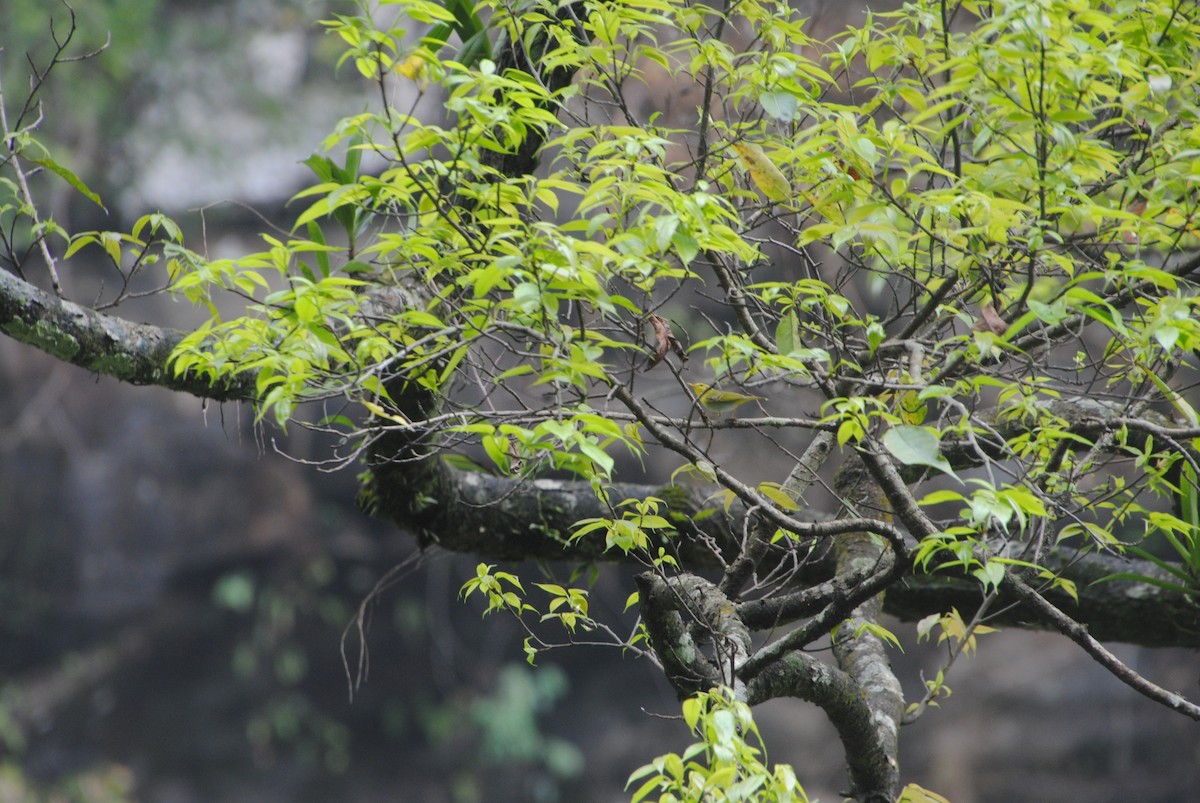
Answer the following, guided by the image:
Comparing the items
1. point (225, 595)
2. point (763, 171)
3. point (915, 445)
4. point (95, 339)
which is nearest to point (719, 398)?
point (763, 171)

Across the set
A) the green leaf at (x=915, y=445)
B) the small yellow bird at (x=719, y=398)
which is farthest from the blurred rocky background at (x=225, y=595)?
the green leaf at (x=915, y=445)

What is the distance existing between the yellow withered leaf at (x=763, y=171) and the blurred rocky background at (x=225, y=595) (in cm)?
451

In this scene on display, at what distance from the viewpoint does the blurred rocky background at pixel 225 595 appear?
19.6 ft

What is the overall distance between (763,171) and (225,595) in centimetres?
562

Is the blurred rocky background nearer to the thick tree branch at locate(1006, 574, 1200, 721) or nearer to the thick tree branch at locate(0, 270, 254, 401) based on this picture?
the thick tree branch at locate(0, 270, 254, 401)

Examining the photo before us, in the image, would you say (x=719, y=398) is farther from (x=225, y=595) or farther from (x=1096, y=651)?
(x=225, y=595)

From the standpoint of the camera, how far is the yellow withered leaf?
1.42 m

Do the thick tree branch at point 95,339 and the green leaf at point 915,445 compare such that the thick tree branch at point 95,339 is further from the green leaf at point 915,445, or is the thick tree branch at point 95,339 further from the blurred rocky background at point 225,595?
the blurred rocky background at point 225,595

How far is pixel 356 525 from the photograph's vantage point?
249 inches

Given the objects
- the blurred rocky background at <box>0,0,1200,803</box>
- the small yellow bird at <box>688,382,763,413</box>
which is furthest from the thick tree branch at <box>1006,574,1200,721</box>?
the blurred rocky background at <box>0,0,1200,803</box>

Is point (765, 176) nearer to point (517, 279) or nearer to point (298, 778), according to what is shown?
point (517, 279)

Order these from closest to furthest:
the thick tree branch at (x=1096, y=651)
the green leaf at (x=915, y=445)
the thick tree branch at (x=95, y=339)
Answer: the green leaf at (x=915, y=445)
the thick tree branch at (x=1096, y=651)
the thick tree branch at (x=95, y=339)

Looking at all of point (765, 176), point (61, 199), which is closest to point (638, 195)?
point (765, 176)

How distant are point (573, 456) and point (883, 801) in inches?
40.2
